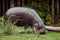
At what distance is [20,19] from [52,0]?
4.60 metres

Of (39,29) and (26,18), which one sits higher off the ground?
(26,18)

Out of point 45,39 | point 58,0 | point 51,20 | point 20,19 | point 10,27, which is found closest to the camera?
point 45,39

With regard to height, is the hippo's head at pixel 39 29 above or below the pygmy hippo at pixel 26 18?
below

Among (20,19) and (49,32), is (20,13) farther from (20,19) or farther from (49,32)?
(49,32)

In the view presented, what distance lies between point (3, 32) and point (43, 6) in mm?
5727

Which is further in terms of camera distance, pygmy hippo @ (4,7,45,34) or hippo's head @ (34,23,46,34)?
pygmy hippo @ (4,7,45,34)

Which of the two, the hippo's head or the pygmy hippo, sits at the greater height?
the pygmy hippo

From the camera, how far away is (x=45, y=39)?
1083 cm

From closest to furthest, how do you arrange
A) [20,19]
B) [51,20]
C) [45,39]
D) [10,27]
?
[45,39] < [10,27] < [20,19] < [51,20]

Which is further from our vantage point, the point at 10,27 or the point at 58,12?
the point at 58,12

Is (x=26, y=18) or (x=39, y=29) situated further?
(x=26, y=18)

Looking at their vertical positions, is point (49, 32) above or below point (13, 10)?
below

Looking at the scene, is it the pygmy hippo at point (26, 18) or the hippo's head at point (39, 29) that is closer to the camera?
the hippo's head at point (39, 29)

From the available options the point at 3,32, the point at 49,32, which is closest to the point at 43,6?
the point at 49,32
